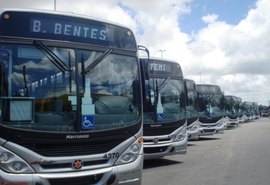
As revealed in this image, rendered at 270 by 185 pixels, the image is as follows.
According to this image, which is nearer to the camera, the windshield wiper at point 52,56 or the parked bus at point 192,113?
the windshield wiper at point 52,56

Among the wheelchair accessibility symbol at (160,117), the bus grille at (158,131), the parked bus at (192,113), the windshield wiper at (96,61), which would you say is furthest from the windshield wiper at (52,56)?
the parked bus at (192,113)

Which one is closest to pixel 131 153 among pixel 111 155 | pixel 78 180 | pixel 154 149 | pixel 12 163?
pixel 111 155

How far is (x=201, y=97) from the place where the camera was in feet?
80.0

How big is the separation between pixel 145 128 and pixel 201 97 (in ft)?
43.0

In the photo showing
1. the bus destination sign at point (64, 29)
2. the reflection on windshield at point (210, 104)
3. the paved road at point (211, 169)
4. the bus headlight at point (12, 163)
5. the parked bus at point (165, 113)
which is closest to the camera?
the bus headlight at point (12, 163)

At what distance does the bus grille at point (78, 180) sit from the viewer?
6263 mm

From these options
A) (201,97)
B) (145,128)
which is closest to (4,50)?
(145,128)

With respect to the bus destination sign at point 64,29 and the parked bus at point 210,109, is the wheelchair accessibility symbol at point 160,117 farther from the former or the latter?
the parked bus at point 210,109

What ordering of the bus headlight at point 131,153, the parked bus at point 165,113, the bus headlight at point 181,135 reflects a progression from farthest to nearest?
1. the bus headlight at point 181,135
2. the parked bus at point 165,113
3. the bus headlight at point 131,153

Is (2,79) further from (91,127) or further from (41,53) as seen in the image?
(91,127)

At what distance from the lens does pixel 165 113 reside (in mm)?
12328

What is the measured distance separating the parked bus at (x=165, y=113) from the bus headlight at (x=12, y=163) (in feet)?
18.3

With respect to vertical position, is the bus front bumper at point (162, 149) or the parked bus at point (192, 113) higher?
the parked bus at point (192, 113)

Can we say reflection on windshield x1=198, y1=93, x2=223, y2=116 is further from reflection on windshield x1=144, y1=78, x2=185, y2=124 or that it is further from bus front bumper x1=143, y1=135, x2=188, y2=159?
bus front bumper x1=143, y1=135, x2=188, y2=159
